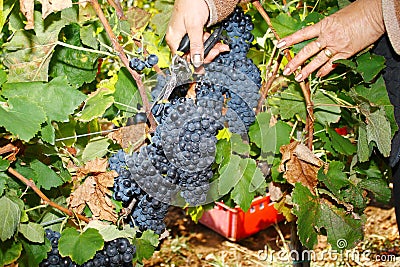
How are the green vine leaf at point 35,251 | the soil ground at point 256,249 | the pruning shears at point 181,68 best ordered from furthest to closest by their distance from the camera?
the soil ground at point 256,249 → the green vine leaf at point 35,251 → the pruning shears at point 181,68

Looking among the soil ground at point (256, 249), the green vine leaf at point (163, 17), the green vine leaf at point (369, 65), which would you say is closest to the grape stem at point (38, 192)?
the green vine leaf at point (163, 17)

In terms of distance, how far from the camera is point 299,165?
160 centimetres

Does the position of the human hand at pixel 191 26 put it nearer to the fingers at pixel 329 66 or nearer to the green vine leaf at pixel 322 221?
the fingers at pixel 329 66

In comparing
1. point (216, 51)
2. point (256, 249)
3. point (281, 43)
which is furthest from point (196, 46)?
point (256, 249)

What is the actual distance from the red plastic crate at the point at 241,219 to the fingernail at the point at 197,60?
1.75 meters

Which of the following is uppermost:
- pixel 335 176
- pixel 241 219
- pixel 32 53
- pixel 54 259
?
pixel 32 53

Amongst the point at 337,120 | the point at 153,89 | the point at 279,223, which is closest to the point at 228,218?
the point at 279,223

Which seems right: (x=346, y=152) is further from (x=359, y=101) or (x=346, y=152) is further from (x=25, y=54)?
(x=25, y=54)

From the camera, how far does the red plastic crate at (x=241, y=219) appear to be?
3033 millimetres

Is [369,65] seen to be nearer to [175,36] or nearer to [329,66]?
[329,66]

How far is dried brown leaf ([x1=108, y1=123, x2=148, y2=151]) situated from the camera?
1420 mm

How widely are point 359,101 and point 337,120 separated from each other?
0.13m

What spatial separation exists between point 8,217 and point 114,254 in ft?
0.91

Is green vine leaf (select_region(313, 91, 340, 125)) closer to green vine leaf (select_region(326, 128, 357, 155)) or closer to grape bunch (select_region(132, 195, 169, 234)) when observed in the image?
green vine leaf (select_region(326, 128, 357, 155))
